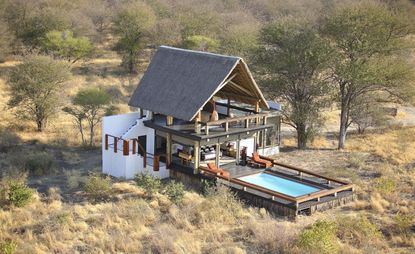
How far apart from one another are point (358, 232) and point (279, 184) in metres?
5.67

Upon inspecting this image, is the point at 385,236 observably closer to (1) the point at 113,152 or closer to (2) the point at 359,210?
(2) the point at 359,210

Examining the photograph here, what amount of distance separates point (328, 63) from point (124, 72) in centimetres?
2596

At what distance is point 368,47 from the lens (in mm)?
30906

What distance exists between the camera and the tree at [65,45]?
49.3m

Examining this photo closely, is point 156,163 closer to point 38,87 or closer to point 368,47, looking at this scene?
point 38,87

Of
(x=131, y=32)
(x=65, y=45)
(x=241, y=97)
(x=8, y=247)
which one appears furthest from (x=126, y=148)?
(x=131, y=32)

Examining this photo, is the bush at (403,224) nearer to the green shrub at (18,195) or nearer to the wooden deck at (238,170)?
the wooden deck at (238,170)

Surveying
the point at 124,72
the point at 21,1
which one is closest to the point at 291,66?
the point at 124,72

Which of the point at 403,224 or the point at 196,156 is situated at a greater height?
the point at 196,156

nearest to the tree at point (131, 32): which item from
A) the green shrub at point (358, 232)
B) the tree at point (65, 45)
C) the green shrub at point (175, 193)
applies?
the tree at point (65, 45)

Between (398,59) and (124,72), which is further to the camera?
(124,72)

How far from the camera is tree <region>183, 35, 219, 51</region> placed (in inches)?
2035

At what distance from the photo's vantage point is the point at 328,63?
30.7 m

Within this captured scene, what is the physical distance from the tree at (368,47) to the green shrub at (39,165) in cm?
1594
